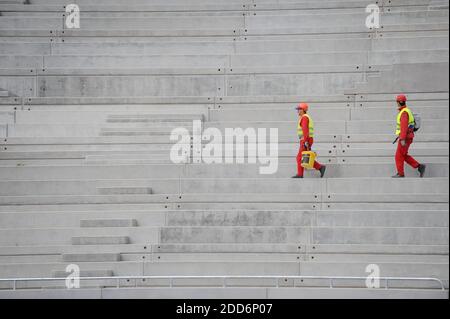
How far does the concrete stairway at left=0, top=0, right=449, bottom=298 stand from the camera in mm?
17109

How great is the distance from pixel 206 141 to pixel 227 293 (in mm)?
5673

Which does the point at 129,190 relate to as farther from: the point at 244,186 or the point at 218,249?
the point at 218,249

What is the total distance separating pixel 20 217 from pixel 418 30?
10577 millimetres

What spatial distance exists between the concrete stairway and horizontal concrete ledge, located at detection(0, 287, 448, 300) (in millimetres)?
30

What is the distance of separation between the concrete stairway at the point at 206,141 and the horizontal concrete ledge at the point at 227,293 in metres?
0.03

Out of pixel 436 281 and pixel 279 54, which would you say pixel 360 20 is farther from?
pixel 436 281

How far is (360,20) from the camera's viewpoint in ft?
81.2

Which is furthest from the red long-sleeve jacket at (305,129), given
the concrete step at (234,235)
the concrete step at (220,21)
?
the concrete step at (220,21)

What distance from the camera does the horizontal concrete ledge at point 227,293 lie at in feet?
51.8

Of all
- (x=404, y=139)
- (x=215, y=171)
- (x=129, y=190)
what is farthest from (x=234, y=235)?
(x=404, y=139)

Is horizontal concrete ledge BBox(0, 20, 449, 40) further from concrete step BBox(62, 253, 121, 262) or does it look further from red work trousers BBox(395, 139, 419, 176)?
concrete step BBox(62, 253, 121, 262)

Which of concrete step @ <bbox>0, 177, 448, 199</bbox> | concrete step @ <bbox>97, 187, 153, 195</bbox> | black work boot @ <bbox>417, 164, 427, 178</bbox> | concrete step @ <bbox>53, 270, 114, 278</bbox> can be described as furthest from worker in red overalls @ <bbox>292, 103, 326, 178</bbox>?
concrete step @ <bbox>53, 270, 114, 278</bbox>

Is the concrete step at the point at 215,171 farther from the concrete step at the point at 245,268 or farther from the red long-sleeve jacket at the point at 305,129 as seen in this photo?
the concrete step at the point at 245,268
